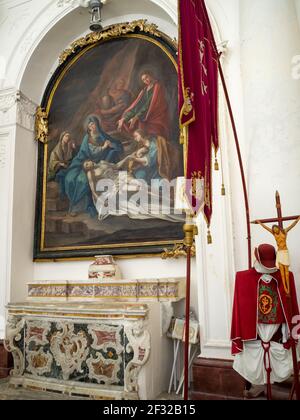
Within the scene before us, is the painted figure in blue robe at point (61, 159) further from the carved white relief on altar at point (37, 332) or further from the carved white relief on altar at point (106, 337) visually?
the carved white relief on altar at point (106, 337)

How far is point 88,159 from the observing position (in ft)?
19.2

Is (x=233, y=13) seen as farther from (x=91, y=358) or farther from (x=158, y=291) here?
(x=91, y=358)

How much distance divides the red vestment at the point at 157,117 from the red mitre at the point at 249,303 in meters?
2.81

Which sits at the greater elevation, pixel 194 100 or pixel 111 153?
pixel 111 153

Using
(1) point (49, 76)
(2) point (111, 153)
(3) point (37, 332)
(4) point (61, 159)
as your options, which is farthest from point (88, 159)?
(3) point (37, 332)

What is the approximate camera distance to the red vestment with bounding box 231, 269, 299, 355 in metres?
2.93

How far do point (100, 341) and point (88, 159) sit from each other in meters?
2.85

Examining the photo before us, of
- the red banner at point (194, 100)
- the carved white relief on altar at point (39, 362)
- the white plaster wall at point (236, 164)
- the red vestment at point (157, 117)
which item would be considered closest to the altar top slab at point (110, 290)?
the white plaster wall at point (236, 164)

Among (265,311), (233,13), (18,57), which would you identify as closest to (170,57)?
(233,13)

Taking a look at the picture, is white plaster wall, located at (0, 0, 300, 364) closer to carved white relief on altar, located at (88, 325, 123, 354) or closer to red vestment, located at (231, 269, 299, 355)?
red vestment, located at (231, 269, 299, 355)

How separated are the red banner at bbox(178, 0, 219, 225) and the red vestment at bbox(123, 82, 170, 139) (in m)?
2.28

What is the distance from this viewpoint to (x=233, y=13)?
4699 mm

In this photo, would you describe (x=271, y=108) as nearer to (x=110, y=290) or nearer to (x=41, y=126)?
(x=110, y=290)

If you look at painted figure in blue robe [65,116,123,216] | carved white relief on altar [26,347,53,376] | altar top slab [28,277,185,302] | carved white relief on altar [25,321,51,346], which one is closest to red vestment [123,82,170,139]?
painted figure in blue robe [65,116,123,216]
